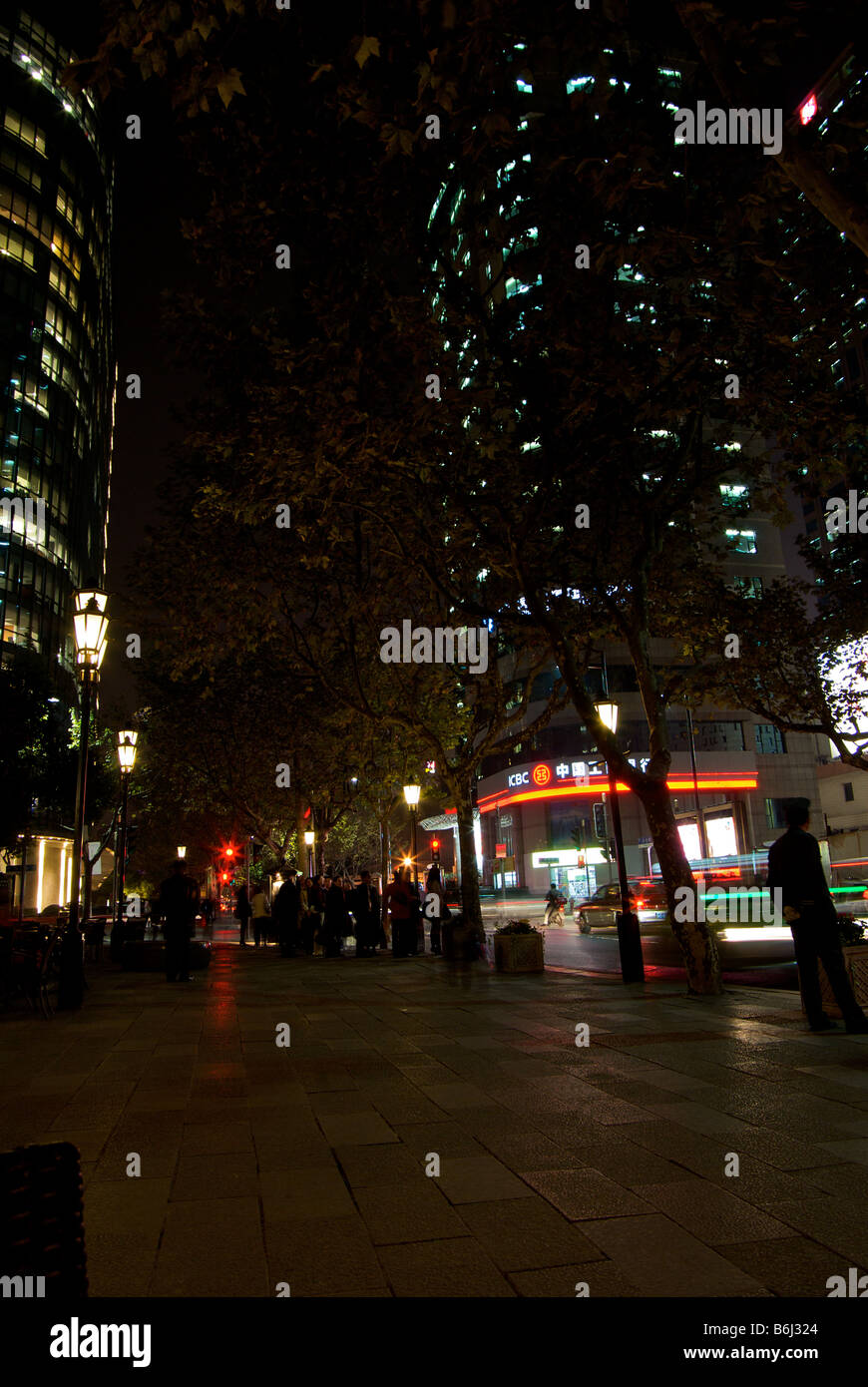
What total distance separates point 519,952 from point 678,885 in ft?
14.9

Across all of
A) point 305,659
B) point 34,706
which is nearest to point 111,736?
point 34,706

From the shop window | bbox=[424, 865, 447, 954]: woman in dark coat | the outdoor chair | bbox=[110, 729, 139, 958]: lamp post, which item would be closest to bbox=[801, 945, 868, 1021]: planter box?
the outdoor chair

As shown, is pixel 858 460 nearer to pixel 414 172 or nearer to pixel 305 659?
pixel 414 172

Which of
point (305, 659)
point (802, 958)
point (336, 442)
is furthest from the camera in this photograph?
point (305, 659)

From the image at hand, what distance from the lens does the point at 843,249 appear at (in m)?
11.1

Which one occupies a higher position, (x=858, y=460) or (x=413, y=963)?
(x=858, y=460)

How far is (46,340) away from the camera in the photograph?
57094mm

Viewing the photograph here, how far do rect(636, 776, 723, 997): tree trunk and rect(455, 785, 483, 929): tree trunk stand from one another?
23.6ft

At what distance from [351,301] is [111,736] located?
39048 mm

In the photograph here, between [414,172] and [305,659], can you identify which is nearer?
[414,172]

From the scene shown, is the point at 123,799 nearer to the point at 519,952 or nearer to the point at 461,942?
the point at 461,942

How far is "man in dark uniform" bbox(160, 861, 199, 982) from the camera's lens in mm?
14625

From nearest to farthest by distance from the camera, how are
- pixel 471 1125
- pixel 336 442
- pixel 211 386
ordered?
1. pixel 471 1125
2. pixel 336 442
3. pixel 211 386

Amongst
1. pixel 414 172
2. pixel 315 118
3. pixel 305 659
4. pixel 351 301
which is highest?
pixel 315 118
